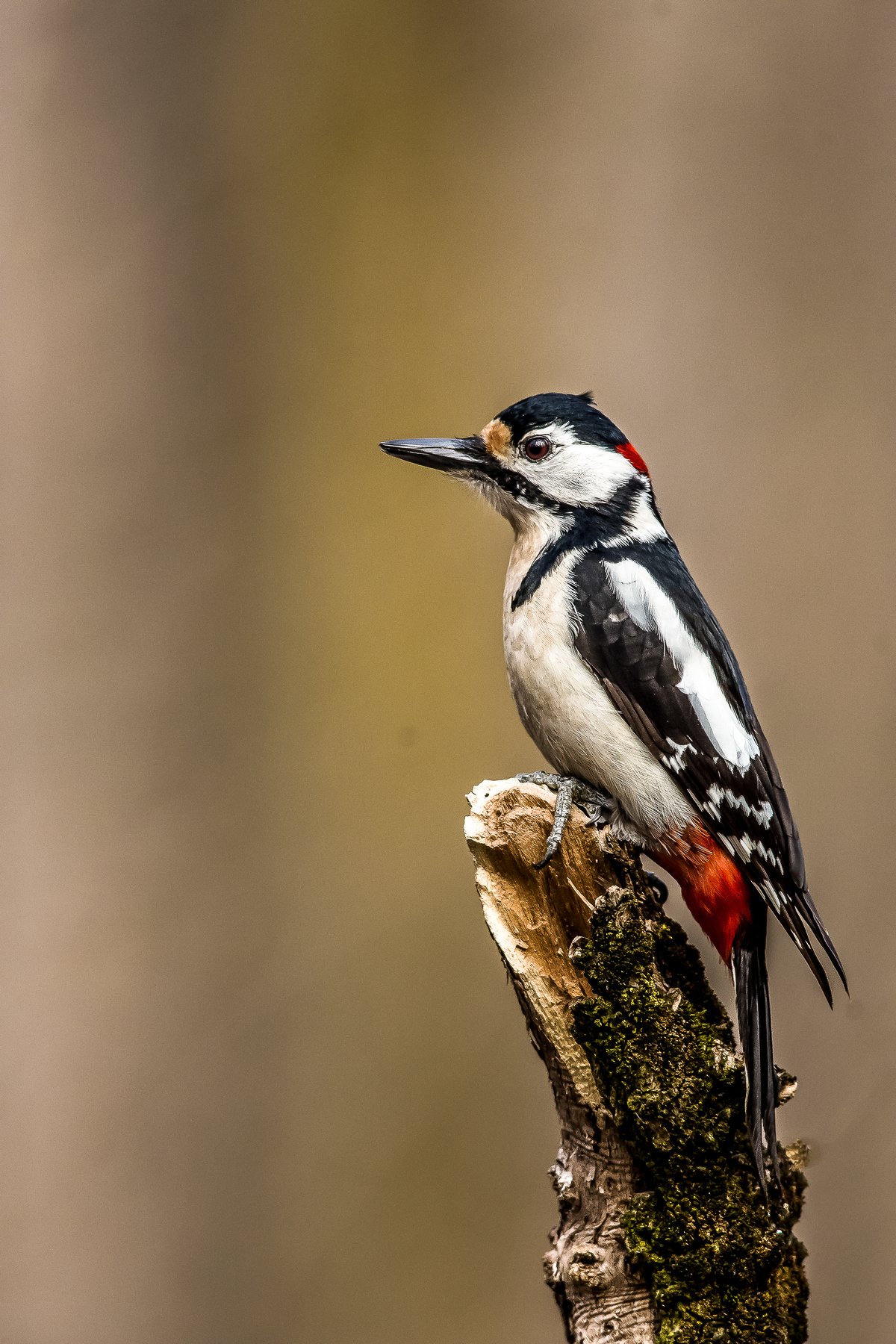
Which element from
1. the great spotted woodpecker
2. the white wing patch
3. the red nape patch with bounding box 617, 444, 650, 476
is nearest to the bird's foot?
the great spotted woodpecker

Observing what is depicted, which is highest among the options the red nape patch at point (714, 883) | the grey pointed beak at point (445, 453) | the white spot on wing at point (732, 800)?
the grey pointed beak at point (445, 453)

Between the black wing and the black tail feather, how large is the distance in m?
0.10

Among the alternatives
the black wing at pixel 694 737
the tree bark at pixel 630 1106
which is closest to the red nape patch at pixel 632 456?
the black wing at pixel 694 737

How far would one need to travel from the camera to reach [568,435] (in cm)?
241

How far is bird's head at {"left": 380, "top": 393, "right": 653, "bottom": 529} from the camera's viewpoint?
7.93 feet

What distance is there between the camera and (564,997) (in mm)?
1910

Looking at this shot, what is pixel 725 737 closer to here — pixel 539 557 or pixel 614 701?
pixel 614 701

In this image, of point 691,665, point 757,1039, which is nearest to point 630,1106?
point 757,1039

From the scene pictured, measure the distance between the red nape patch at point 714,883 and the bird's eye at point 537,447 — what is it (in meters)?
0.86

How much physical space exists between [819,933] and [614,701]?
1.80ft

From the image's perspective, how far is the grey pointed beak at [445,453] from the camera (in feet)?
8.13

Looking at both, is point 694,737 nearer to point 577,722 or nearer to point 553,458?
point 577,722

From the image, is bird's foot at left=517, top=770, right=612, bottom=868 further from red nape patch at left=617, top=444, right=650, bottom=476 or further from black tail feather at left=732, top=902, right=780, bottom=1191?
red nape patch at left=617, top=444, right=650, bottom=476

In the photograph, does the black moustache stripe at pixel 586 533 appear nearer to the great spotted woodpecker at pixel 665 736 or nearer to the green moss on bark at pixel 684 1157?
the great spotted woodpecker at pixel 665 736
